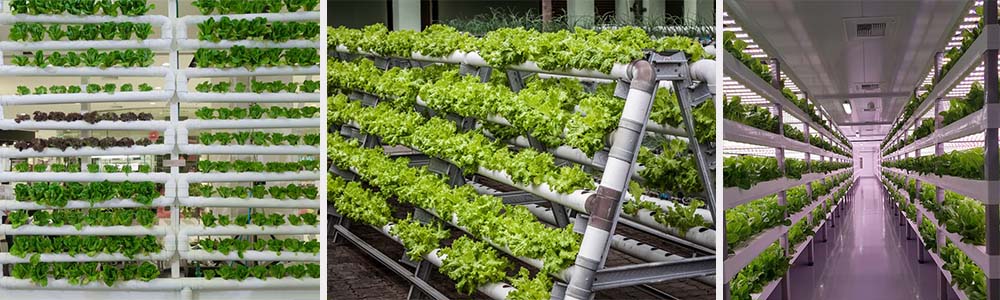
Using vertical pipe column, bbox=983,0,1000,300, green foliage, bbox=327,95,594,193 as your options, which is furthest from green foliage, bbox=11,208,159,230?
vertical pipe column, bbox=983,0,1000,300

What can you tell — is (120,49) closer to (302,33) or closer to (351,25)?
(302,33)

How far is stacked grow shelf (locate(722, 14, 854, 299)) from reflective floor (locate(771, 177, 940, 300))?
0.37 feet

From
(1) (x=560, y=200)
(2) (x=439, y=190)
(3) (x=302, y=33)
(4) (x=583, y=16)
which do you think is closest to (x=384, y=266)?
(2) (x=439, y=190)

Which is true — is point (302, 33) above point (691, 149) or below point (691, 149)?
above

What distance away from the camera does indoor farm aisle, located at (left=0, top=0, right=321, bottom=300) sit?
4664mm

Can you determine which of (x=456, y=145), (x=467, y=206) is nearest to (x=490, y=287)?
(x=467, y=206)

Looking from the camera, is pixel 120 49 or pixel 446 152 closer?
pixel 446 152

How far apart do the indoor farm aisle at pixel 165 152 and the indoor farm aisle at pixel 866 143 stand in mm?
2531

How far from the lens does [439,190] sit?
3182mm

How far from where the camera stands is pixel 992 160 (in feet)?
8.21

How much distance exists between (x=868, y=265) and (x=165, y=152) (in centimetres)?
363

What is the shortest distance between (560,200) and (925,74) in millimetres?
1588

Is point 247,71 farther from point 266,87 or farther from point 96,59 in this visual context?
point 96,59

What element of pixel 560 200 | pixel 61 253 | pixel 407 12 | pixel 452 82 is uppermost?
pixel 407 12
